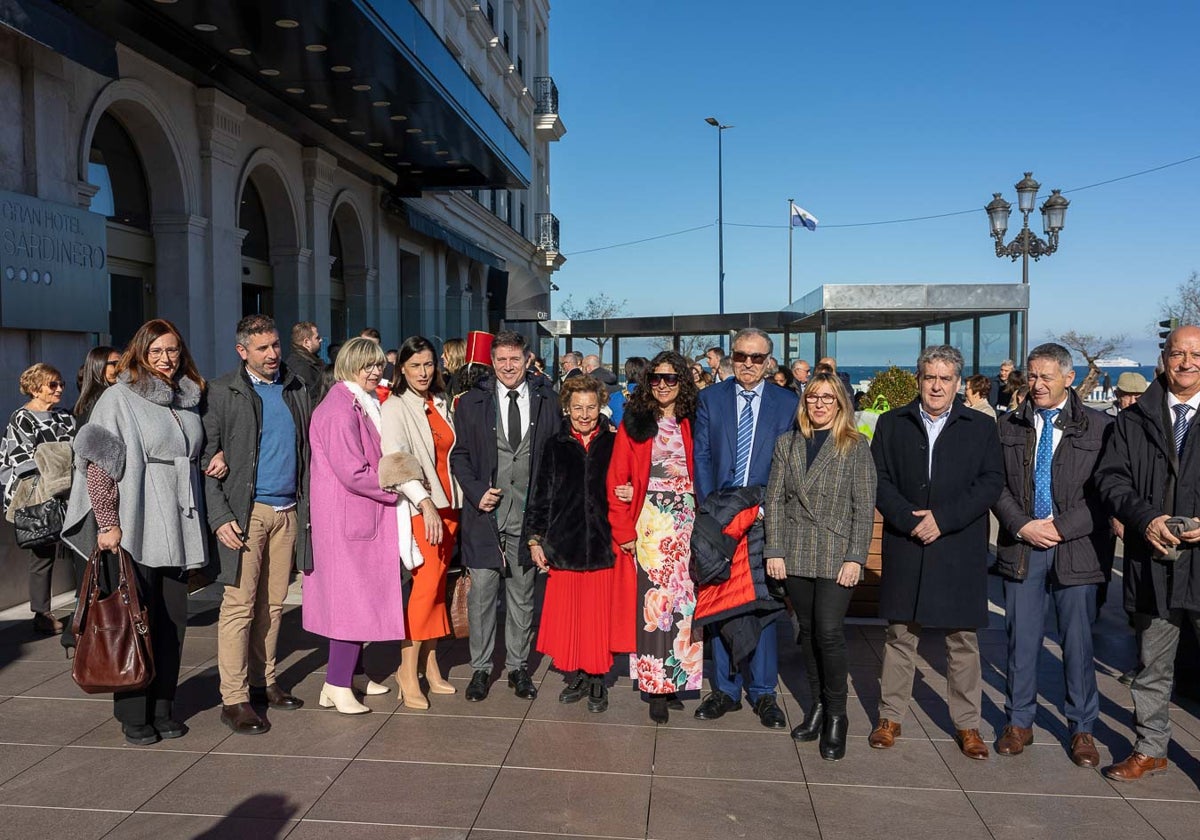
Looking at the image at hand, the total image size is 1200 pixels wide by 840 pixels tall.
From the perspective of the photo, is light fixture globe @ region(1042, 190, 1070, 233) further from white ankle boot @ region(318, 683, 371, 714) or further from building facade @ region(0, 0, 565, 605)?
white ankle boot @ region(318, 683, 371, 714)

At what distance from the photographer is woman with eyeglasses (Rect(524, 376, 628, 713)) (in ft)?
18.1

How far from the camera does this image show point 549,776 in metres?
4.57

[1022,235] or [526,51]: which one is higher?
[526,51]

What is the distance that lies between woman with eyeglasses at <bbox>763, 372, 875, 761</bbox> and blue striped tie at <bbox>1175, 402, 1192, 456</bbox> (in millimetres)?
1378

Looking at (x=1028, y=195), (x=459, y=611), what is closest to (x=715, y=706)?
(x=459, y=611)

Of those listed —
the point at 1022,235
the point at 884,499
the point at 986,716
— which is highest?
the point at 1022,235

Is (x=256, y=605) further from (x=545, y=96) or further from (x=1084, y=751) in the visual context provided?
(x=545, y=96)

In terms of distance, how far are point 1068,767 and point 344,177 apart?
50.8 ft

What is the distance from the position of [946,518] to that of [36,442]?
19.1 ft

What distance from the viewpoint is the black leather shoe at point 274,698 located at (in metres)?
5.54

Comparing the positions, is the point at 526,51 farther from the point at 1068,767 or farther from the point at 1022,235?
the point at 1068,767

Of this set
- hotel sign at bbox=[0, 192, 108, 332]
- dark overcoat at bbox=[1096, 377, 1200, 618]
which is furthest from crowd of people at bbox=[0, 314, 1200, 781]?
hotel sign at bbox=[0, 192, 108, 332]

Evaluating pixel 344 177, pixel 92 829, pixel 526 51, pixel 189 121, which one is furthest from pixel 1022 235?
pixel 526 51

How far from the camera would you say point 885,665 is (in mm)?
5113
